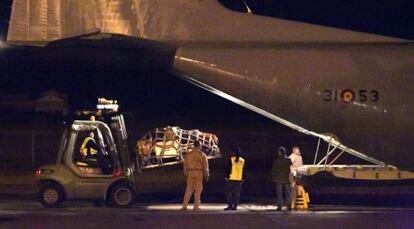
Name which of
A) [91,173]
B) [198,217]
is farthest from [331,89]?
[91,173]

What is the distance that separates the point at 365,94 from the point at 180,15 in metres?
4.30

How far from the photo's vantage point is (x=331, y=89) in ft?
62.6

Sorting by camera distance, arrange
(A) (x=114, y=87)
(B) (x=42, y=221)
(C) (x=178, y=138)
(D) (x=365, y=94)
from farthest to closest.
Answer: (A) (x=114, y=87) < (C) (x=178, y=138) < (D) (x=365, y=94) < (B) (x=42, y=221)

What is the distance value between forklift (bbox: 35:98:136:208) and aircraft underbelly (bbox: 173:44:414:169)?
2416 millimetres

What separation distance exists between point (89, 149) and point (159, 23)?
10.4 feet

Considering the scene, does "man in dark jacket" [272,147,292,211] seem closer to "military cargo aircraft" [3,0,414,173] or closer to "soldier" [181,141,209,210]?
"military cargo aircraft" [3,0,414,173]

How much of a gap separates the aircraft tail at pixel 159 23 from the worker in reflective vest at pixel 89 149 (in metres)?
2.30

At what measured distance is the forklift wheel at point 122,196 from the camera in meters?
19.7

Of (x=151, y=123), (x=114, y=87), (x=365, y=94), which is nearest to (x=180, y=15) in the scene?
(x=365, y=94)

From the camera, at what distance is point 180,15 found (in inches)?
782

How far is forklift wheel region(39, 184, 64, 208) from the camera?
19797 mm

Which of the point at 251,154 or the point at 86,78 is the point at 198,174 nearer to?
the point at 251,154

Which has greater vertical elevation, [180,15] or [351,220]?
[180,15]

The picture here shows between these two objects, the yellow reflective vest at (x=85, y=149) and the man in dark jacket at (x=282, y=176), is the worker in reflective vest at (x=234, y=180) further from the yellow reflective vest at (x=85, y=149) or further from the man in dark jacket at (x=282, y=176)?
the yellow reflective vest at (x=85, y=149)
